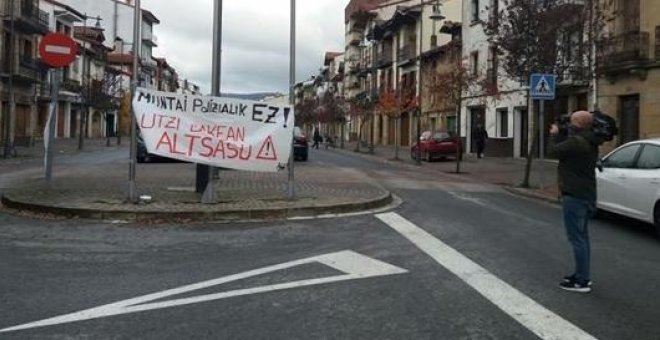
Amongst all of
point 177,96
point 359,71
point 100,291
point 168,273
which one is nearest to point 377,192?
point 177,96

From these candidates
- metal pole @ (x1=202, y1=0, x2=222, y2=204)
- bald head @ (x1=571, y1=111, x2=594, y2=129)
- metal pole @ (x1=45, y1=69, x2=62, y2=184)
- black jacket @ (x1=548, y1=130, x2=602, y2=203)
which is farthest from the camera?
metal pole @ (x1=45, y1=69, x2=62, y2=184)

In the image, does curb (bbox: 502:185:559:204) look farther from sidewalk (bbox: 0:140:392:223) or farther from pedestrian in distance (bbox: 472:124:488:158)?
pedestrian in distance (bbox: 472:124:488:158)

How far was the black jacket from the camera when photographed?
6855 mm

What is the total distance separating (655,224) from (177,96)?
7583 millimetres

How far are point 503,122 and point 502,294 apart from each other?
31737 mm

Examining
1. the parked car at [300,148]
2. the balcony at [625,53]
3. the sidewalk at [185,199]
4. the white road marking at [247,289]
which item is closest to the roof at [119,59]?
the parked car at [300,148]

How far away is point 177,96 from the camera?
11945 millimetres

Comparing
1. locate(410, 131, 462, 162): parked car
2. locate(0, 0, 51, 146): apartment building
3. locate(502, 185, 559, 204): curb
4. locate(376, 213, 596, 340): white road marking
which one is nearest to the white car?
locate(376, 213, 596, 340): white road marking

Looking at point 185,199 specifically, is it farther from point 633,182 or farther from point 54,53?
point 633,182

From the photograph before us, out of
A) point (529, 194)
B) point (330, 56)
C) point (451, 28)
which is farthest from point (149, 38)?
point (529, 194)

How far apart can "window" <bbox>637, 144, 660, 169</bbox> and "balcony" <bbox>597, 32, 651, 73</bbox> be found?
1398 centimetres

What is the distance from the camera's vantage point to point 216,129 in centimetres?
1208

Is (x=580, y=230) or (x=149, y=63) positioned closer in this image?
(x=580, y=230)

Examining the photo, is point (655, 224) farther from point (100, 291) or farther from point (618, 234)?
point (100, 291)
